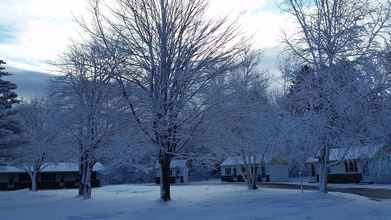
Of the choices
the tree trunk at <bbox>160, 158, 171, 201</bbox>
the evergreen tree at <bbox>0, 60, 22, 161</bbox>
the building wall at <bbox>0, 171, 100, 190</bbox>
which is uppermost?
the evergreen tree at <bbox>0, 60, 22, 161</bbox>

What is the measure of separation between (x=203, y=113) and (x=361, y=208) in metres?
7.85

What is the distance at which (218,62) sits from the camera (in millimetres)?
21672

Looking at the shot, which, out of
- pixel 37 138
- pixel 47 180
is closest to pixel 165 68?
pixel 37 138

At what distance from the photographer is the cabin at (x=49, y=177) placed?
52.3 metres

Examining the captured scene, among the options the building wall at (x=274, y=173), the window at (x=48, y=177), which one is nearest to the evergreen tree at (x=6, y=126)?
the window at (x=48, y=177)

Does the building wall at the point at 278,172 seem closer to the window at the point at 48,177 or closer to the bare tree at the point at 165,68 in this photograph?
the window at the point at 48,177

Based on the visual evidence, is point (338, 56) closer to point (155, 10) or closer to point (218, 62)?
point (218, 62)

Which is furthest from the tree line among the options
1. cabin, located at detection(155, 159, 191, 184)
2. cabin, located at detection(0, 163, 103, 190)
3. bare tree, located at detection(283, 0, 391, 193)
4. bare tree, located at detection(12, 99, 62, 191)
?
cabin, located at detection(155, 159, 191, 184)

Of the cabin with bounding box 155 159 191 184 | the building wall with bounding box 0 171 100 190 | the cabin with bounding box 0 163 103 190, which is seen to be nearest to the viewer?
the cabin with bounding box 0 163 103 190

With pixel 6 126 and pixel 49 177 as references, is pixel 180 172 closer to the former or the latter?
pixel 49 177

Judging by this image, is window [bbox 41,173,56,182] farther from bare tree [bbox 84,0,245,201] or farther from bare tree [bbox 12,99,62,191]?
bare tree [bbox 84,0,245,201]

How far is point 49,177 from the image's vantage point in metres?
54.2

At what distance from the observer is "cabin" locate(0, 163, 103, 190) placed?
52281 mm

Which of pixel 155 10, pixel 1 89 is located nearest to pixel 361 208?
pixel 155 10
